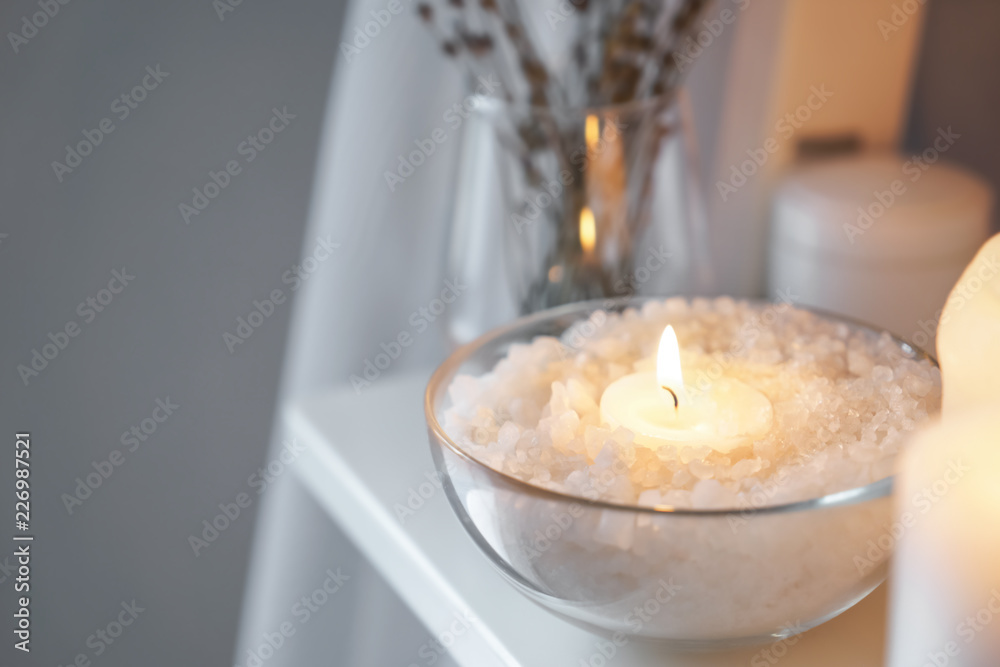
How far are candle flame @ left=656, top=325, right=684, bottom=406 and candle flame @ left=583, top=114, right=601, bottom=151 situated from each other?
0.27 m

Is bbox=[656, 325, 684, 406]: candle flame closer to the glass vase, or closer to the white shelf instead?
the white shelf

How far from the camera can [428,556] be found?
19.2 inches

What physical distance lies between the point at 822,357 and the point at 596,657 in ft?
0.56

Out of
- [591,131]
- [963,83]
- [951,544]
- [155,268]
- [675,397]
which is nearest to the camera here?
[951,544]

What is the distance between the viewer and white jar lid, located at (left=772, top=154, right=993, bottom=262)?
2.28ft

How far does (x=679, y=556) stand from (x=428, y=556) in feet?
0.63

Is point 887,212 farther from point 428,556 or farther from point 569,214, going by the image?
point 428,556

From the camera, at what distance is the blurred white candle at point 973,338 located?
301 millimetres

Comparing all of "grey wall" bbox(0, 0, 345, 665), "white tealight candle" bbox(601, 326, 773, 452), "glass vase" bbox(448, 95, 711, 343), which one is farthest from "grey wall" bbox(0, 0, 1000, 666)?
"white tealight candle" bbox(601, 326, 773, 452)

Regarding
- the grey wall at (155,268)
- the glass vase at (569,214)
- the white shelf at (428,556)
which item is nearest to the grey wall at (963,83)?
the grey wall at (155,268)

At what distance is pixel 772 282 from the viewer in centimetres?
79

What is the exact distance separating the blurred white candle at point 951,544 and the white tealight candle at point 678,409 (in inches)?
3.5

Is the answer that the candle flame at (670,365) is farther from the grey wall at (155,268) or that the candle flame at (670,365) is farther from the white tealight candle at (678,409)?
the grey wall at (155,268)

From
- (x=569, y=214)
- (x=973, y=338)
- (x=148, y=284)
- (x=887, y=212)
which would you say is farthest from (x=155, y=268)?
(x=973, y=338)
